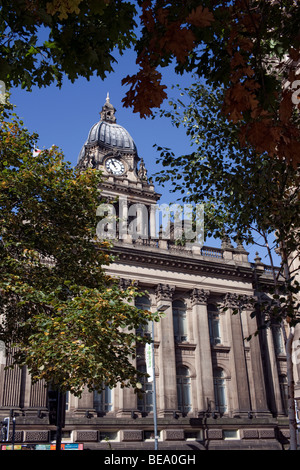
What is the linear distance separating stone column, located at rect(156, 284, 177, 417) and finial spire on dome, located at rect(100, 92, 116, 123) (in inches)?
1325

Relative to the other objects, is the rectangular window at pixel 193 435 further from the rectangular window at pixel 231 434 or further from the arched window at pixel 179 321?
the arched window at pixel 179 321

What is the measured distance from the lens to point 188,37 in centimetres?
462

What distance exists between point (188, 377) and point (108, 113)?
40.5 metres

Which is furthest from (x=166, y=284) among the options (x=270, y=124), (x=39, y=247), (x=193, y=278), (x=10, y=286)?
(x=270, y=124)

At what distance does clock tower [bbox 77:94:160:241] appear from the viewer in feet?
161

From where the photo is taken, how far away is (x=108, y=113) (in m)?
62.4

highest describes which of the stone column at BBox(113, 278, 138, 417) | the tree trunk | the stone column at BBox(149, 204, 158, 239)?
the stone column at BBox(149, 204, 158, 239)

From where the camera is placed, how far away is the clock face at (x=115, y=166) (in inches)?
2056

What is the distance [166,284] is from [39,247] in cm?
2066

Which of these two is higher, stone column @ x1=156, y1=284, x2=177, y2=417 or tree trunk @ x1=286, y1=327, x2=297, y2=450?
stone column @ x1=156, y1=284, x2=177, y2=417

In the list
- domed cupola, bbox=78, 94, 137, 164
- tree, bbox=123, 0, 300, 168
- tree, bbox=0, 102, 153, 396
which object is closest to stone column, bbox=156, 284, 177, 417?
tree, bbox=0, 102, 153, 396

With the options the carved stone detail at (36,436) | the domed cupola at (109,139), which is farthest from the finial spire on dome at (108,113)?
the carved stone detail at (36,436)

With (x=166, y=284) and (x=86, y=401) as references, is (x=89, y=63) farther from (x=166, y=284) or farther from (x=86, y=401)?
(x=166, y=284)

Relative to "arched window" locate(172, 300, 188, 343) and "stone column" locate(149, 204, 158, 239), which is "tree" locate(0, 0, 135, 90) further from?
"stone column" locate(149, 204, 158, 239)
